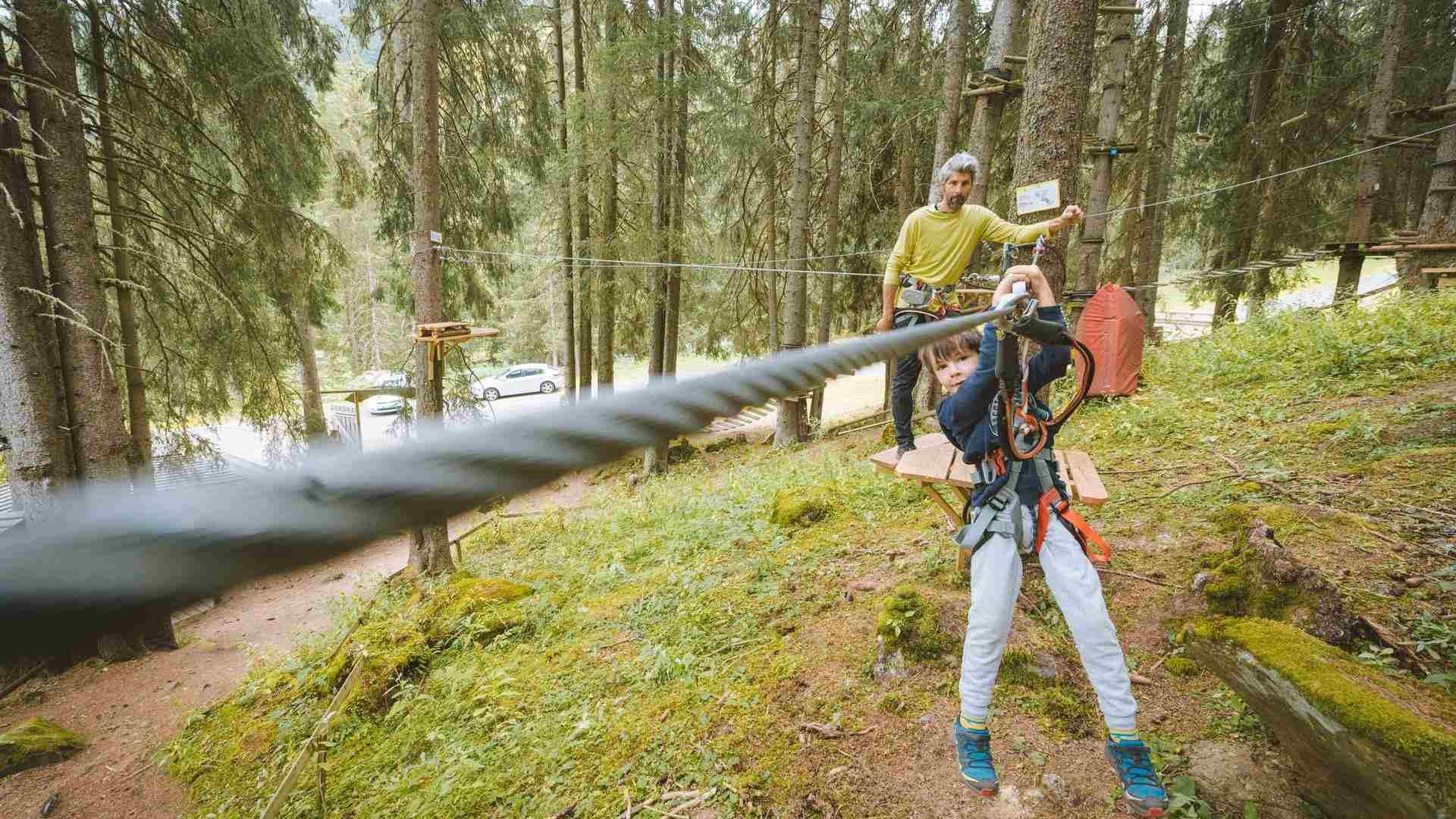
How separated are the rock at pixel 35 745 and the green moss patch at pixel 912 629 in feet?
21.3

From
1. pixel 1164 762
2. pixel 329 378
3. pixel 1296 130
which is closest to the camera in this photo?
pixel 1164 762

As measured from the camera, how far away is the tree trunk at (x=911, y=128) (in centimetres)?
968

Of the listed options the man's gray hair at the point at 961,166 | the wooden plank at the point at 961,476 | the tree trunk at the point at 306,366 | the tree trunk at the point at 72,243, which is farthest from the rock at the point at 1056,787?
the tree trunk at the point at 306,366

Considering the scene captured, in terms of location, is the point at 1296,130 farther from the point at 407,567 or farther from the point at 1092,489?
the point at 407,567

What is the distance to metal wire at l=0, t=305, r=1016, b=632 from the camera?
47 centimetres

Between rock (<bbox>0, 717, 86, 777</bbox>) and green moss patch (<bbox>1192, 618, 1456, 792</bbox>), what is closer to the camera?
green moss patch (<bbox>1192, 618, 1456, 792</bbox>)

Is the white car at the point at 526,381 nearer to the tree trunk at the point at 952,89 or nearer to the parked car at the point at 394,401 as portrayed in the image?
the parked car at the point at 394,401

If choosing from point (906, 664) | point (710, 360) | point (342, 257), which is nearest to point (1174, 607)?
point (906, 664)

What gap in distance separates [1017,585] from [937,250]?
2224mm

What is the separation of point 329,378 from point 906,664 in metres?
25.4

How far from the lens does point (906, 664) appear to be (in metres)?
2.94

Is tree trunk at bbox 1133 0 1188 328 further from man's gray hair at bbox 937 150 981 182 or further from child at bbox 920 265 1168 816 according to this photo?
child at bbox 920 265 1168 816

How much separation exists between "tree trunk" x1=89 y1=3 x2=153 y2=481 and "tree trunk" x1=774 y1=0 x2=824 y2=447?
7651 mm

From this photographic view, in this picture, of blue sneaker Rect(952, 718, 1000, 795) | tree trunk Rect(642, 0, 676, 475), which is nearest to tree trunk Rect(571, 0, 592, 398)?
tree trunk Rect(642, 0, 676, 475)
